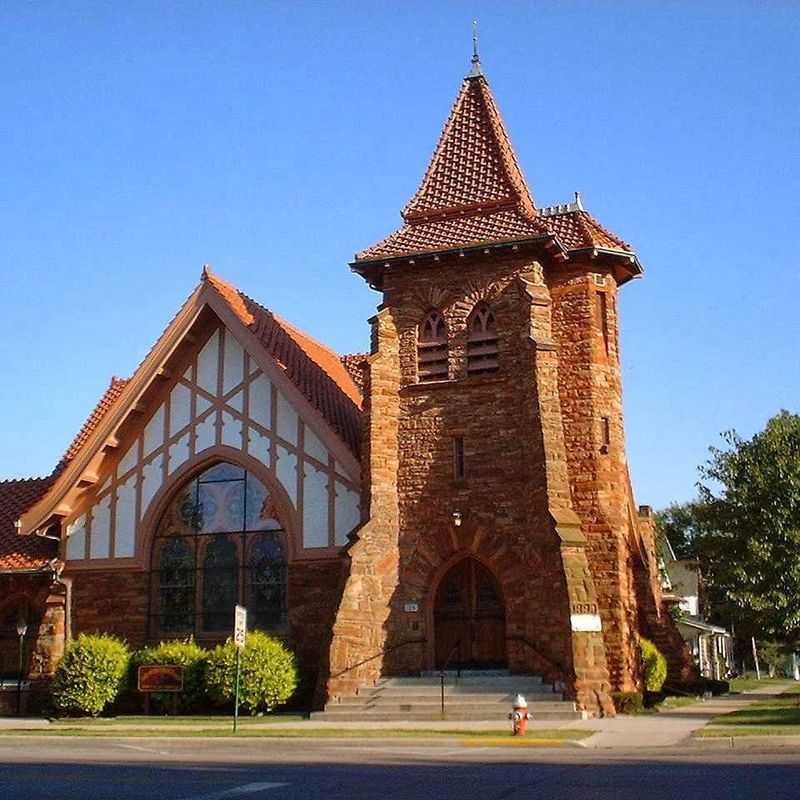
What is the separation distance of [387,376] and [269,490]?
14.0 feet

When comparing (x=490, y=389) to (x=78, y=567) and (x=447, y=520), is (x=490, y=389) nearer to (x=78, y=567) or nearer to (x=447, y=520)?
(x=447, y=520)

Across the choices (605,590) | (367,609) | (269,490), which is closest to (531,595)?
(605,590)

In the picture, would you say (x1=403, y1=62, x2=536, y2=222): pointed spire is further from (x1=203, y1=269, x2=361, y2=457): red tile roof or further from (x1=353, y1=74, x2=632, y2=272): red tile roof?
(x1=203, y1=269, x2=361, y2=457): red tile roof

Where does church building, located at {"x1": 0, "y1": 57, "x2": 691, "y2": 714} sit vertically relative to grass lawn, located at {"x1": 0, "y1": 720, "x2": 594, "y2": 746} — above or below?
above

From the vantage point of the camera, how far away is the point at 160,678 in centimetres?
2475

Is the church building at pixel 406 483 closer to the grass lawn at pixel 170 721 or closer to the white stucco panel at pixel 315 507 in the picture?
the white stucco panel at pixel 315 507

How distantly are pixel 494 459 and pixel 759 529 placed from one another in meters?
5.60

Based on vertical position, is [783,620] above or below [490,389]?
below

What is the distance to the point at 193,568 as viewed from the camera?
91.6ft

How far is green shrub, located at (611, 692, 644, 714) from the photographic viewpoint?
22484 millimetres

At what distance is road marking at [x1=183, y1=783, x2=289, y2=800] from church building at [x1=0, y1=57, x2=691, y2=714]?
35.0 ft

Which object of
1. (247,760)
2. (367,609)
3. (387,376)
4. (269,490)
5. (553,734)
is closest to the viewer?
(247,760)

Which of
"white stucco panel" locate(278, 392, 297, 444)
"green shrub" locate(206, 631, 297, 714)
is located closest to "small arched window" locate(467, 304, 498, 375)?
"white stucco panel" locate(278, 392, 297, 444)

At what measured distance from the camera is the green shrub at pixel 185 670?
25094mm
